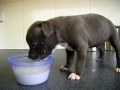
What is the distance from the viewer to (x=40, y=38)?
0.84 metres

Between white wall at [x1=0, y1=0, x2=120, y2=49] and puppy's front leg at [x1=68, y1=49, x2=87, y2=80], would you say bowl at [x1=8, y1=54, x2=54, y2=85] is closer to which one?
puppy's front leg at [x1=68, y1=49, x2=87, y2=80]

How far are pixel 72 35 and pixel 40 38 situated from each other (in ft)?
0.50

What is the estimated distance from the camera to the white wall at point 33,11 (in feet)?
5.57

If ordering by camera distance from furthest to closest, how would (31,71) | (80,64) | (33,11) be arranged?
(33,11) < (80,64) < (31,71)

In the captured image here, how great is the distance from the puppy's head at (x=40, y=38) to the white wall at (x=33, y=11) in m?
0.89

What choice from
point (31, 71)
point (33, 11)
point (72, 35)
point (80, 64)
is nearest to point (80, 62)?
point (80, 64)

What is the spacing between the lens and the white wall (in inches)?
66.9

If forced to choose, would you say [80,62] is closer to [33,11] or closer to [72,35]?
[72,35]

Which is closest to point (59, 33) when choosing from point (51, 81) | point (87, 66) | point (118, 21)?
point (51, 81)

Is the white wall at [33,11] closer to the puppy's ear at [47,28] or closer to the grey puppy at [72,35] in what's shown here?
the grey puppy at [72,35]

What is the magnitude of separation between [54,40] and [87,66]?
12.7 inches

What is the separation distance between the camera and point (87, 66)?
1129mm

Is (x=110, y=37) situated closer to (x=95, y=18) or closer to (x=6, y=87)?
(x=95, y=18)

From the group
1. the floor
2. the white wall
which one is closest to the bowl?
the floor
